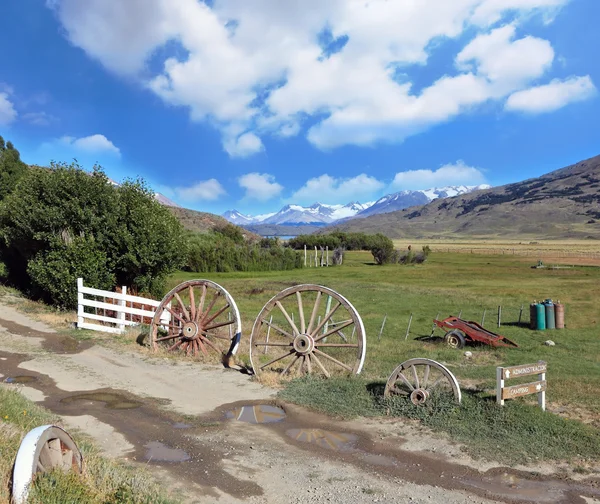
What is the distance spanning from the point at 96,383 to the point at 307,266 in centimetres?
5598

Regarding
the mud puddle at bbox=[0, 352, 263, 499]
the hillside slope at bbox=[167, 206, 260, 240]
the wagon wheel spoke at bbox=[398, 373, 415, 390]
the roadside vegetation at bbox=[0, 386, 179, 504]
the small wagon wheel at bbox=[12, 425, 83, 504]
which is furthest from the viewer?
the hillside slope at bbox=[167, 206, 260, 240]

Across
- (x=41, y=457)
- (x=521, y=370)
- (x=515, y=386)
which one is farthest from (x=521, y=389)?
(x=41, y=457)

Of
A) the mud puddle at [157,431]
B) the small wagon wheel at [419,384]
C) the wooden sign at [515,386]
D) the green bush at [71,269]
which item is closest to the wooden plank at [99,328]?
the green bush at [71,269]

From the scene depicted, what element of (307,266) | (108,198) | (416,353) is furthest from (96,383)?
(307,266)

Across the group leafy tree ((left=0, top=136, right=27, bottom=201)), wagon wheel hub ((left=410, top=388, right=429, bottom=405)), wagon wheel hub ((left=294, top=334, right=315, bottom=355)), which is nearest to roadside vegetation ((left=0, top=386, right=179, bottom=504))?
wagon wheel hub ((left=410, top=388, right=429, bottom=405))

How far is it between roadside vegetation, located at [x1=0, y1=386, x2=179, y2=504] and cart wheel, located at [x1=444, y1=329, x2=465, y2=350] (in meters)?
14.3

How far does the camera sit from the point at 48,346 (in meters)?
15.2

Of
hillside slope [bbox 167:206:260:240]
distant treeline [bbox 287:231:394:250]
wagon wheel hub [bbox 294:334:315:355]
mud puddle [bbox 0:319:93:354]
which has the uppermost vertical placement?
hillside slope [bbox 167:206:260:240]

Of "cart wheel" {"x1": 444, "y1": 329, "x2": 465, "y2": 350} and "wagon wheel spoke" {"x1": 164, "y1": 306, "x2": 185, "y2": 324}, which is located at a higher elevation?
"wagon wheel spoke" {"x1": 164, "y1": 306, "x2": 185, "y2": 324}

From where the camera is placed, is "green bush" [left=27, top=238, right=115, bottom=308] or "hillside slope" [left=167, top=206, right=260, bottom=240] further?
"hillside slope" [left=167, top=206, right=260, bottom=240]

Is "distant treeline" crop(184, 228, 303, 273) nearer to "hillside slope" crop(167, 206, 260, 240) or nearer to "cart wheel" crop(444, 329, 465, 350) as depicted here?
"hillside slope" crop(167, 206, 260, 240)

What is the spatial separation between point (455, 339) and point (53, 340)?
14346mm

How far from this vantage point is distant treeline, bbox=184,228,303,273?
54.7 metres

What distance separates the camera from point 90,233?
2141 centimetres
